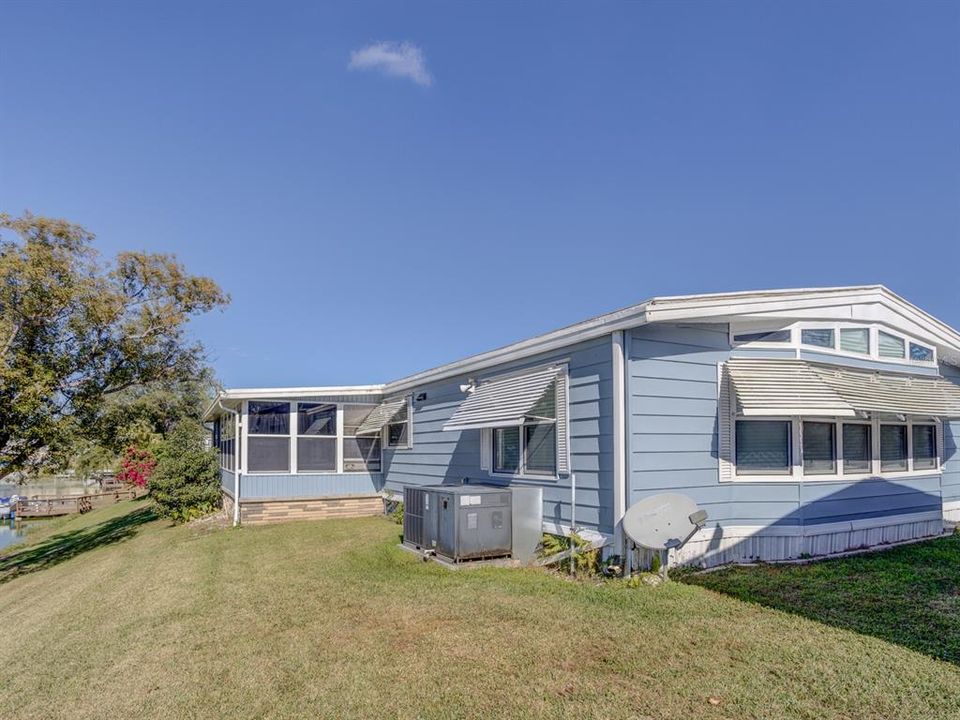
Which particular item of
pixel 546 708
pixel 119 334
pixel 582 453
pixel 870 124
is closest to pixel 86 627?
pixel 546 708

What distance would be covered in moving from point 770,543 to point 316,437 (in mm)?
10142

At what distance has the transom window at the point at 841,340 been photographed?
7.89 metres

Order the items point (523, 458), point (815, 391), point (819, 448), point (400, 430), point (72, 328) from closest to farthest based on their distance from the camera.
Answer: point (815, 391) → point (819, 448) → point (523, 458) → point (400, 430) → point (72, 328)

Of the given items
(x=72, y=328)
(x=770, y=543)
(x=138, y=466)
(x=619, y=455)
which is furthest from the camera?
(x=138, y=466)

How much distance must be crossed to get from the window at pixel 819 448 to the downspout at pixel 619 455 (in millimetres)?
2959

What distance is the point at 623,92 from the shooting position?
48.1 ft

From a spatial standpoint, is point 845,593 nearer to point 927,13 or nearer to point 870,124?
point 927,13

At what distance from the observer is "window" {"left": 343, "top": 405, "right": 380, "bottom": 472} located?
14.2 m

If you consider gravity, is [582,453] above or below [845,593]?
above

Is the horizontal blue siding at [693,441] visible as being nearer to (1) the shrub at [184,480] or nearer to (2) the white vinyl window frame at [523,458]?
(2) the white vinyl window frame at [523,458]

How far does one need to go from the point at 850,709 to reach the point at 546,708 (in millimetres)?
1894

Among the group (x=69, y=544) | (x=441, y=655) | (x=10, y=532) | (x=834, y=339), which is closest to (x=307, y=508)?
(x=69, y=544)

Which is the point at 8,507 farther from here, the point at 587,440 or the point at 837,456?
the point at 837,456

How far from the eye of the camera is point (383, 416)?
13758 millimetres
